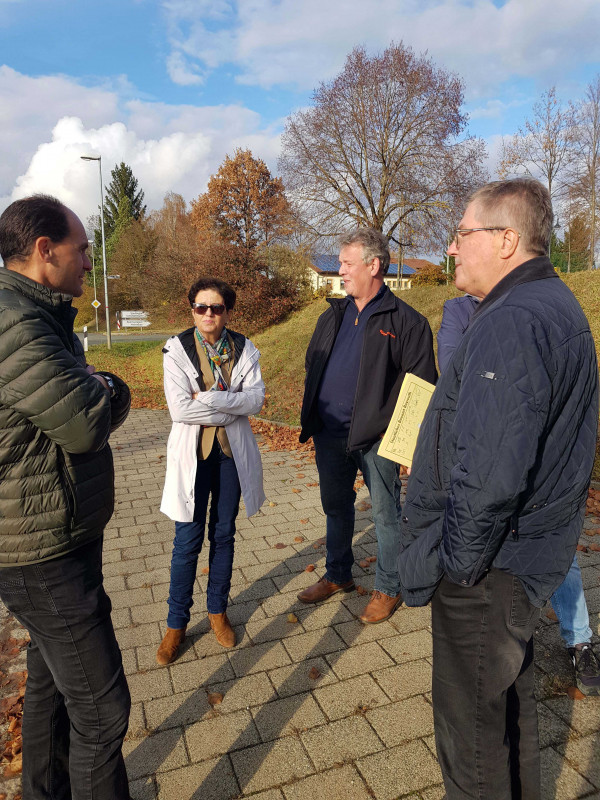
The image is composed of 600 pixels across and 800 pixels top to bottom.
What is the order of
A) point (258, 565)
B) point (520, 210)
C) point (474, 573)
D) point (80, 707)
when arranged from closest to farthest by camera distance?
point (474, 573) → point (520, 210) → point (80, 707) → point (258, 565)

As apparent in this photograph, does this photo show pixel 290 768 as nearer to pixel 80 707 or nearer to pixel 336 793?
pixel 336 793

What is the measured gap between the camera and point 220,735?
2.70 m

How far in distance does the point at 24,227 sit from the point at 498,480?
1.65 meters

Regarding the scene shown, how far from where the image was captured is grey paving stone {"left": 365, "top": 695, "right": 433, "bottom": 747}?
2656 millimetres

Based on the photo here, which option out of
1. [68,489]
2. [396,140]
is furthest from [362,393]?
[396,140]

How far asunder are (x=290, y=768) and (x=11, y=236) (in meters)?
2.42

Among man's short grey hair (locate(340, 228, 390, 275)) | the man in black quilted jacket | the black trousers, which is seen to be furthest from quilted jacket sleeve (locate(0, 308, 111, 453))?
man's short grey hair (locate(340, 228, 390, 275))

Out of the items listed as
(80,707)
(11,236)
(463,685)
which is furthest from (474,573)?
(11,236)

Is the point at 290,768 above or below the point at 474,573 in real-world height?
below

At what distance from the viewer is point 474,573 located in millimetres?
1658

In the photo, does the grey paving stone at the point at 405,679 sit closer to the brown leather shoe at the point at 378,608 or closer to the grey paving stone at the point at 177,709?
the brown leather shoe at the point at 378,608

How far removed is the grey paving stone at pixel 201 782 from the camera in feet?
7.78

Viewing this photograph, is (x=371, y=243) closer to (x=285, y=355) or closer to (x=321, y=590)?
(x=321, y=590)

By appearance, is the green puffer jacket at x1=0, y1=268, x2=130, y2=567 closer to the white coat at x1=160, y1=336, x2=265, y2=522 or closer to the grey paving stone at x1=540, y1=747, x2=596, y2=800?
the white coat at x1=160, y1=336, x2=265, y2=522
